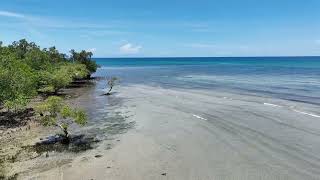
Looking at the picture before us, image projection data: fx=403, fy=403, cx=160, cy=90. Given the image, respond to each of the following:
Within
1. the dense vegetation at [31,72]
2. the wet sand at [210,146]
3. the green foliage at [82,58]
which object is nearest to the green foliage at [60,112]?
the wet sand at [210,146]

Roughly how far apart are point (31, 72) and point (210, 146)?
127ft

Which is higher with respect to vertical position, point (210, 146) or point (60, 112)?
point (60, 112)

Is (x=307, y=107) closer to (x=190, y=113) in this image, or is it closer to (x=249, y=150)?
(x=190, y=113)

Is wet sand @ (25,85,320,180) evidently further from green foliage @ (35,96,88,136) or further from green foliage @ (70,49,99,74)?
green foliage @ (70,49,99,74)

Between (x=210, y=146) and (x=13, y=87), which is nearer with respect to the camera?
(x=210, y=146)

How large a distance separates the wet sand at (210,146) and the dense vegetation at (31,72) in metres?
12.5

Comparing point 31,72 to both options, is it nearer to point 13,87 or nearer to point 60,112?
point 13,87

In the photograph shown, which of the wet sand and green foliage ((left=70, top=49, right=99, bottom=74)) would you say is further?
green foliage ((left=70, top=49, right=99, bottom=74))

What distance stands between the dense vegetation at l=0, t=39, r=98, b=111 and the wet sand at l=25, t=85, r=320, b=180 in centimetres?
1249

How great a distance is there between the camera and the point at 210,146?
109 ft

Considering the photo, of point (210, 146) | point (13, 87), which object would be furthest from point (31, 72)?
point (210, 146)

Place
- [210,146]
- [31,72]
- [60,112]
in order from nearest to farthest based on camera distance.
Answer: [210,146], [60,112], [31,72]

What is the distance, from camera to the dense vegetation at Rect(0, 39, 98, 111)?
144 feet

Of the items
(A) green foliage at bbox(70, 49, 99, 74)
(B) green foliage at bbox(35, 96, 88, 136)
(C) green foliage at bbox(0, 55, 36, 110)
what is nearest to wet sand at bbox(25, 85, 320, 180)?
(B) green foliage at bbox(35, 96, 88, 136)
